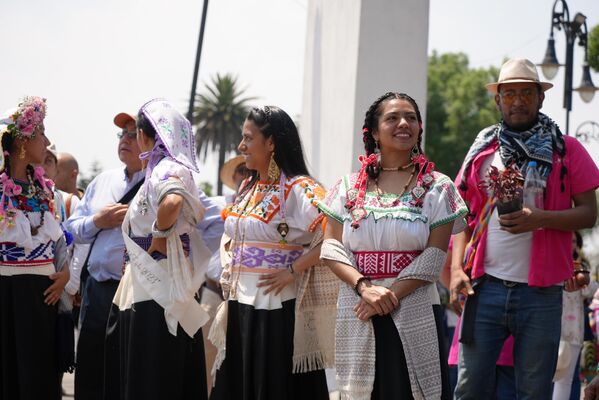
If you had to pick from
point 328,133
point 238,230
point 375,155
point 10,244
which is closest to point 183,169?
point 238,230

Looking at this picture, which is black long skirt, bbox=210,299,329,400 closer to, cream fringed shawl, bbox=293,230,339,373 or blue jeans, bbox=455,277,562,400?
cream fringed shawl, bbox=293,230,339,373

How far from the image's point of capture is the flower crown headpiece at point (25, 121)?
6594mm

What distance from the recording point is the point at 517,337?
5.18m

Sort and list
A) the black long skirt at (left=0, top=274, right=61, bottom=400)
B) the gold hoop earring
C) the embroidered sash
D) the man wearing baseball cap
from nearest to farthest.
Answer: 1. the embroidered sash
2. the gold hoop earring
3. the black long skirt at (left=0, top=274, right=61, bottom=400)
4. the man wearing baseball cap

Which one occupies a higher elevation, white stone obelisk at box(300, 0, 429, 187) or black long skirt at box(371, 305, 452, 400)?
white stone obelisk at box(300, 0, 429, 187)

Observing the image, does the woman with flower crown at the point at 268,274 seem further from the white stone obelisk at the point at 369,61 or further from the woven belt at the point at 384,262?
the white stone obelisk at the point at 369,61

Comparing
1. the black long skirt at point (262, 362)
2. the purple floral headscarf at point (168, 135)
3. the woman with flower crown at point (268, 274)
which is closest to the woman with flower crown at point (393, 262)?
the woman with flower crown at point (268, 274)

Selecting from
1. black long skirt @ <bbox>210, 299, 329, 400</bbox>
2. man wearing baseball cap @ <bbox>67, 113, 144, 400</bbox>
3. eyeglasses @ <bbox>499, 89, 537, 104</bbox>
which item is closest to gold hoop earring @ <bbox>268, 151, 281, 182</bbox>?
black long skirt @ <bbox>210, 299, 329, 400</bbox>

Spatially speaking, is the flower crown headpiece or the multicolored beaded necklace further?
the flower crown headpiece

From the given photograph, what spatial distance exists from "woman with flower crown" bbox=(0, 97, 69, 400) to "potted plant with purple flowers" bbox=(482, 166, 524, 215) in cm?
339

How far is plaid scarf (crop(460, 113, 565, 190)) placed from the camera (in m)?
5.26

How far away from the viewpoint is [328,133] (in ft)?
35.3

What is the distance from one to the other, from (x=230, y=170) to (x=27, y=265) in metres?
3.70

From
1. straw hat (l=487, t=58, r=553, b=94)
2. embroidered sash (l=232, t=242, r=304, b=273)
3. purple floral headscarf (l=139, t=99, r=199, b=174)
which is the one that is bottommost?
embroidered sash (l=232, t=242, r=304, b=273)
